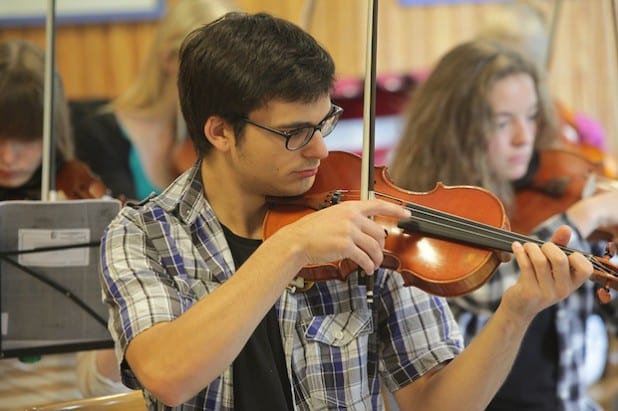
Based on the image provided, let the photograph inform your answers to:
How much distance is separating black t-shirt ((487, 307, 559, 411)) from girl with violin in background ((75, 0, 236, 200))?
→ 123 cm

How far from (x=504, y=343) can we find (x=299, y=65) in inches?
20.3

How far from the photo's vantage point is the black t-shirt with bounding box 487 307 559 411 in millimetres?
2064

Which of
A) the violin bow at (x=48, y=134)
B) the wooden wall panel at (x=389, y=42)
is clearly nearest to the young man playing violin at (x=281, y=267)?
the violin bow at (x=48, y=134)

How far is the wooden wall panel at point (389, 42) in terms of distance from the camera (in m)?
4.54

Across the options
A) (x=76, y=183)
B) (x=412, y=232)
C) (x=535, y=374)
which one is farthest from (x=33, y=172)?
(x=535, y=374)

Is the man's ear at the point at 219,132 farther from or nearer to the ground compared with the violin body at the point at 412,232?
farther from the ground

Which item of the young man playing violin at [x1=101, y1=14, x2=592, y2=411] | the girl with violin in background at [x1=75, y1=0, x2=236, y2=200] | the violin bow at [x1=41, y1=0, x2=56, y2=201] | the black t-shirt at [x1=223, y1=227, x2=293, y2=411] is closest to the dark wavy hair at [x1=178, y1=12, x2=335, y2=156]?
the young man playing violin at [x1=101, y1=14, x2=592, y2=411]

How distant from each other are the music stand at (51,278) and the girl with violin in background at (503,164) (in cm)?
A: 78

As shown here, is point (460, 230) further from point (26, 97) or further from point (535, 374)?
point (26, 97)

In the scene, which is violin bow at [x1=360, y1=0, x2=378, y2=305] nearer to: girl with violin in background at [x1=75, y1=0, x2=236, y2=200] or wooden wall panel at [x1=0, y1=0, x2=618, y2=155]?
girl with violin in background at [x1=75, y1=0, x2=236, y2=200]

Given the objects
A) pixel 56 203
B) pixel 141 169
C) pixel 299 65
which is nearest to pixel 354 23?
pixel 141 169

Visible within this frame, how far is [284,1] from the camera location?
15.2 ft

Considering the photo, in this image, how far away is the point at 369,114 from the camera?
136 cm

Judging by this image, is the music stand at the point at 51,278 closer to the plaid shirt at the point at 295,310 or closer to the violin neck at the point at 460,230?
the plaid shirt at the point at 295,310
